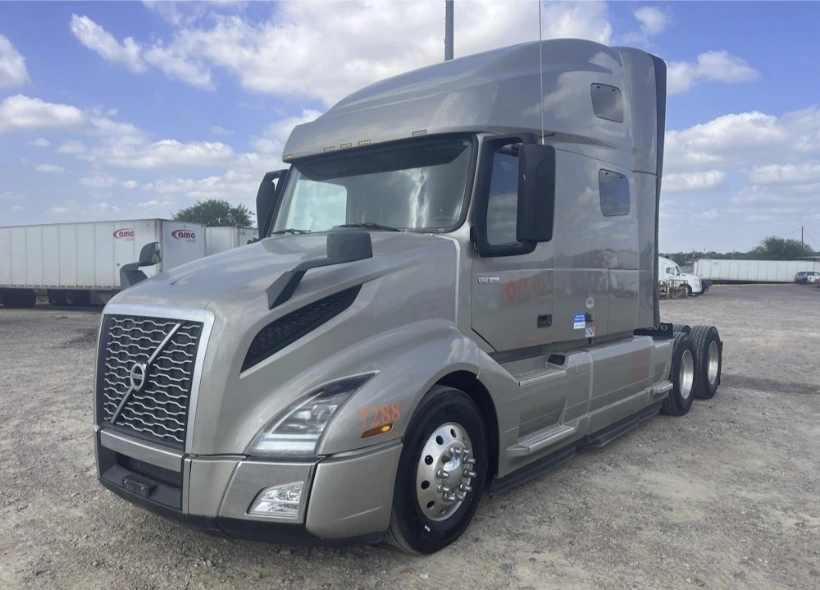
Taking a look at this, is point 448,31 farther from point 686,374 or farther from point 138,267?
point 138,267

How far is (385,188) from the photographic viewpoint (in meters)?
4.64

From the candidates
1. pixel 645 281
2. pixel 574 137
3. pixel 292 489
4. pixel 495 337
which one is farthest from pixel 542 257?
pixel 292 489

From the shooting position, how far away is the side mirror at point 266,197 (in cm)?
544

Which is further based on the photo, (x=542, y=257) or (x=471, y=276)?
(x=542, y=257)

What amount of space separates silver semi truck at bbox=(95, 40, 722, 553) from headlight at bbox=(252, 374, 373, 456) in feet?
0.03

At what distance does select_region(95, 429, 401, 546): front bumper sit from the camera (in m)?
3.22

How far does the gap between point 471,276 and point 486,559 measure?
1.80 metres

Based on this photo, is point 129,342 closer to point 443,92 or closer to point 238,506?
point 238,506

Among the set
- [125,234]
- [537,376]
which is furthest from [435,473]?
[125,234]

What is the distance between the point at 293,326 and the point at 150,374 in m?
0.85

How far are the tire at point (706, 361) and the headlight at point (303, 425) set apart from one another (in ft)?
20.9

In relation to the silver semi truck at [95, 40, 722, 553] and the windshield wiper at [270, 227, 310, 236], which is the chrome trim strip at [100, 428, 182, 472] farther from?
the windshield wiper at [270, 227, 310, 236]

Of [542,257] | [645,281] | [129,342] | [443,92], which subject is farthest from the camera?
[645,281]

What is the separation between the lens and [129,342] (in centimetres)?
368
